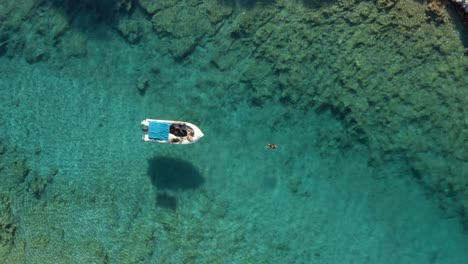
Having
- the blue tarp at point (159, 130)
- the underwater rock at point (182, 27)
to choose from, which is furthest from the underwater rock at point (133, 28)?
the blue tarp at point (159, 130)

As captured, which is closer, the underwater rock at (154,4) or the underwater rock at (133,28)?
the underwater rock at (154,4)

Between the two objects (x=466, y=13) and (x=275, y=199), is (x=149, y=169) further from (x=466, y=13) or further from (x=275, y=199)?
(x=466, y=13)

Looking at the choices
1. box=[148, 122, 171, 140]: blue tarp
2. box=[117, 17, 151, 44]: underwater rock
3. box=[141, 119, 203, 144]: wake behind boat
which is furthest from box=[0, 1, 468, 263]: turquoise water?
box=[148, 122, 171, 140]: blue tarp

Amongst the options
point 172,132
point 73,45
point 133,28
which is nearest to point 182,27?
point 133,28

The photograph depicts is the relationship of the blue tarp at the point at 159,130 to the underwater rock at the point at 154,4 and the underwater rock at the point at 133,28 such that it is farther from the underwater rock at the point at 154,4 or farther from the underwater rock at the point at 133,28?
the underwater rock at the point at 154,4

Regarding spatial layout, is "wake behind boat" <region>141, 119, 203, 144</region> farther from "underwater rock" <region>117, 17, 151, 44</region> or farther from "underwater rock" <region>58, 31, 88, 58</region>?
"underwater rock" <region>58, 31, 88, 58</region>

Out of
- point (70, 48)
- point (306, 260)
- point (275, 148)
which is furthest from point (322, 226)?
point (70, 48)
